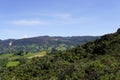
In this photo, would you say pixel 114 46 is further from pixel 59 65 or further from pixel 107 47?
pixel 59 65

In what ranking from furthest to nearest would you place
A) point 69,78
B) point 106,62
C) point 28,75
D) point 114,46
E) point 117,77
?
1. point 114,46
2. point 28,75
3. point 106,62
4. point 69,78
5. point 117,77

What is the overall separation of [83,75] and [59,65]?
155 ft

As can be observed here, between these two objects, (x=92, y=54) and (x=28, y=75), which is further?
(x=92, y=54)

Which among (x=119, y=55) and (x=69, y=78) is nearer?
(x=69, y=78)

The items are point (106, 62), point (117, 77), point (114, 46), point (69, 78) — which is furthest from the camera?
point (114, 46)

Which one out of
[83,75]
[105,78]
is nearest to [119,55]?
[83,75]

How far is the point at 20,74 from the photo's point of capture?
16900 centimetres

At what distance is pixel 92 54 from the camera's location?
656 ft

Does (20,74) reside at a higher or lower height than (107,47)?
lower

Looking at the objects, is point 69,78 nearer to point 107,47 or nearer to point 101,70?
point 101,70

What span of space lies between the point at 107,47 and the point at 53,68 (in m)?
45.8

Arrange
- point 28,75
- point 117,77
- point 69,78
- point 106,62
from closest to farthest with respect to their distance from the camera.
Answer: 1. point 117,77
2. point 69,78
3. point 106,62
4. point 28,75

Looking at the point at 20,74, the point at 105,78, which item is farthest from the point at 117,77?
the point at 20,74

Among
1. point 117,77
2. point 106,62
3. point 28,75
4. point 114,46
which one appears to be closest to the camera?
point 117,77
